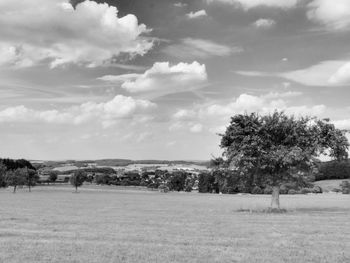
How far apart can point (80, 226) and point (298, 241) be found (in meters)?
14.1

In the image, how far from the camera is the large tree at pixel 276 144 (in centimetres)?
→ 4675

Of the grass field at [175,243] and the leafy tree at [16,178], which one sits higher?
the leafy tree at [16,178]

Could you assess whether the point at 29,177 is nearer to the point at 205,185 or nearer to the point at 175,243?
the point at 205,185

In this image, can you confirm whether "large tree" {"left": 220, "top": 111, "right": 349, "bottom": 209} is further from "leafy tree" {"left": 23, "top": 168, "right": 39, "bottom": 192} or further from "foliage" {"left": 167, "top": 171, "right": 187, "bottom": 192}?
"foliage" {"left": 167, "top": 171, "right": 187, "bottom": 192}

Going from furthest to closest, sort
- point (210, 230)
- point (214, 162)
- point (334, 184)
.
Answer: point (334, 184) < point (214, 162) < point (210, 230)

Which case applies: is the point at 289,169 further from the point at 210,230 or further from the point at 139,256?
the point at 139,256

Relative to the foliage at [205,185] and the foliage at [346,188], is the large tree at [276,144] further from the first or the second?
the foliage at [205,185]

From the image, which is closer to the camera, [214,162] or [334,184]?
[214,162]

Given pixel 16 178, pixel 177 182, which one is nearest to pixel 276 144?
pixel 16 178


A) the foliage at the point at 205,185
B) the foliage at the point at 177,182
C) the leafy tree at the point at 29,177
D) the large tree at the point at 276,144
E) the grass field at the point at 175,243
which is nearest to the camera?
the grass field at the point at 175,243

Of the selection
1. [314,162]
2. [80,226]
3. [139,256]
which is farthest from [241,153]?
[139,256]

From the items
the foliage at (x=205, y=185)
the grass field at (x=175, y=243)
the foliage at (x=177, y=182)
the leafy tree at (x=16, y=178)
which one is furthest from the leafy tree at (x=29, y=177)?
the grass field at (x=175, y=243)

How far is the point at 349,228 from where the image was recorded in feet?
105

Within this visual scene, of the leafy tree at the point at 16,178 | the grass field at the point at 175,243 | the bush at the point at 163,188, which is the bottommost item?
the bush at the point at 163,188
